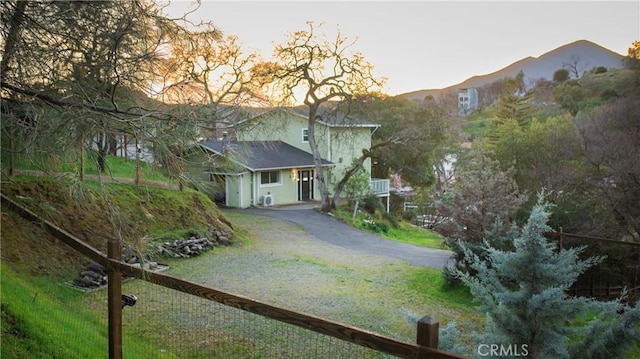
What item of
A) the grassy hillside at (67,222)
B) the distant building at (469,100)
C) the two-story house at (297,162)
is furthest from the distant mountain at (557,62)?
the grassy hillside at (67,222)

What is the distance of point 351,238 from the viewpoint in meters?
17.0

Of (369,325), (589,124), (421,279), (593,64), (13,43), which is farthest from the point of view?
(593,64)

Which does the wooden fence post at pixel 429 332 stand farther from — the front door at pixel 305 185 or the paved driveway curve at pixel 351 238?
the front door at pixel 305 185

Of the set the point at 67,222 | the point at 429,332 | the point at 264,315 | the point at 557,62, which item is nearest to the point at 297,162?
the point at 67,222

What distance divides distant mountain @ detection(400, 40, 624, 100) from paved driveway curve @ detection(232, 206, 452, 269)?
53.7ft

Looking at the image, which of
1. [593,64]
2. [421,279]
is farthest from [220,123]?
[593,64]

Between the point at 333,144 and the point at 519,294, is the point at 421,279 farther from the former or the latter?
the point at 333,144

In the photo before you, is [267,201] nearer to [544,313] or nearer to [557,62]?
[544,313]

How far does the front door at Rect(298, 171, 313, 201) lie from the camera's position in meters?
25.6

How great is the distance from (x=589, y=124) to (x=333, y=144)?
1368 centimetres

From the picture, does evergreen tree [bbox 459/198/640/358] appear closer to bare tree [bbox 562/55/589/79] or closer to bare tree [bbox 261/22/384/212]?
bare tree [bbox 261/22/384/212]

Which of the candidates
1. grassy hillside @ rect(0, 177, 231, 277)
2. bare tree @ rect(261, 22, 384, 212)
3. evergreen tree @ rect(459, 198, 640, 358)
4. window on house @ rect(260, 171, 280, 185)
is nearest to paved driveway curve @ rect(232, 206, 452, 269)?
window on house @ rect(260, 171, 280, 185)

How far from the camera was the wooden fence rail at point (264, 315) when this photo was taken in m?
1.92

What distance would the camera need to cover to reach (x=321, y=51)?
2117 centimetres
